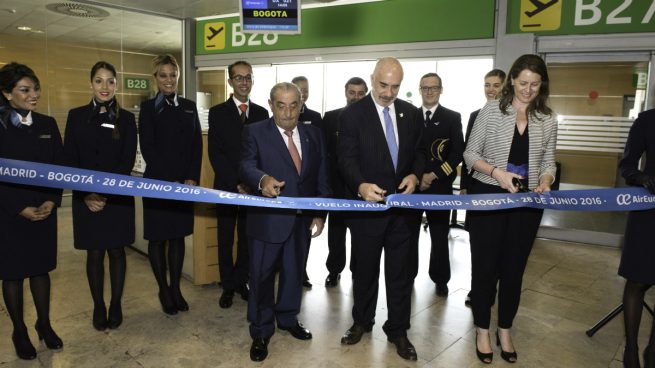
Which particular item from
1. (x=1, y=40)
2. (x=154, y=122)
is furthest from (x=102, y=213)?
(x=1, y=40)

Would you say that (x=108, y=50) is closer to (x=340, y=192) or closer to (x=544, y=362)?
(x=340, y=192)

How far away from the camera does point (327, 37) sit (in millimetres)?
7863

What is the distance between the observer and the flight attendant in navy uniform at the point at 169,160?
325cm

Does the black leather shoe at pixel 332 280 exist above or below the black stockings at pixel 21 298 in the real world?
below

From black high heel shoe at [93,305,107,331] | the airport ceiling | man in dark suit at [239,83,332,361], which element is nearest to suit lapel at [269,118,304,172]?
man in dark suit at [239,83,332,361]

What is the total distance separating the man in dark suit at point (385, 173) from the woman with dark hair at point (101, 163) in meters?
1.48

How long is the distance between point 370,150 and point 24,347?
2370 mm

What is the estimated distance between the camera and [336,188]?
159 inches

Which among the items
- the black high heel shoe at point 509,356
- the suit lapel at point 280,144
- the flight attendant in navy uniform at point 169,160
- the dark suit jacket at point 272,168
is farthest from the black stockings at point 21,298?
the black high heel shoe at point 509,356

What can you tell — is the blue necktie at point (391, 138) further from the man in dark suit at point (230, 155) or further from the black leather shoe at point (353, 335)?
the man in dark suit at point (230, 155)

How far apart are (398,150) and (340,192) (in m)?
1.32

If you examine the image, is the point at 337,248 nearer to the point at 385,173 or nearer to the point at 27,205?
the point at 385,173

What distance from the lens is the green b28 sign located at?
9.15 metres

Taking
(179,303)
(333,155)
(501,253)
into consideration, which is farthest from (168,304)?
(501,253)
